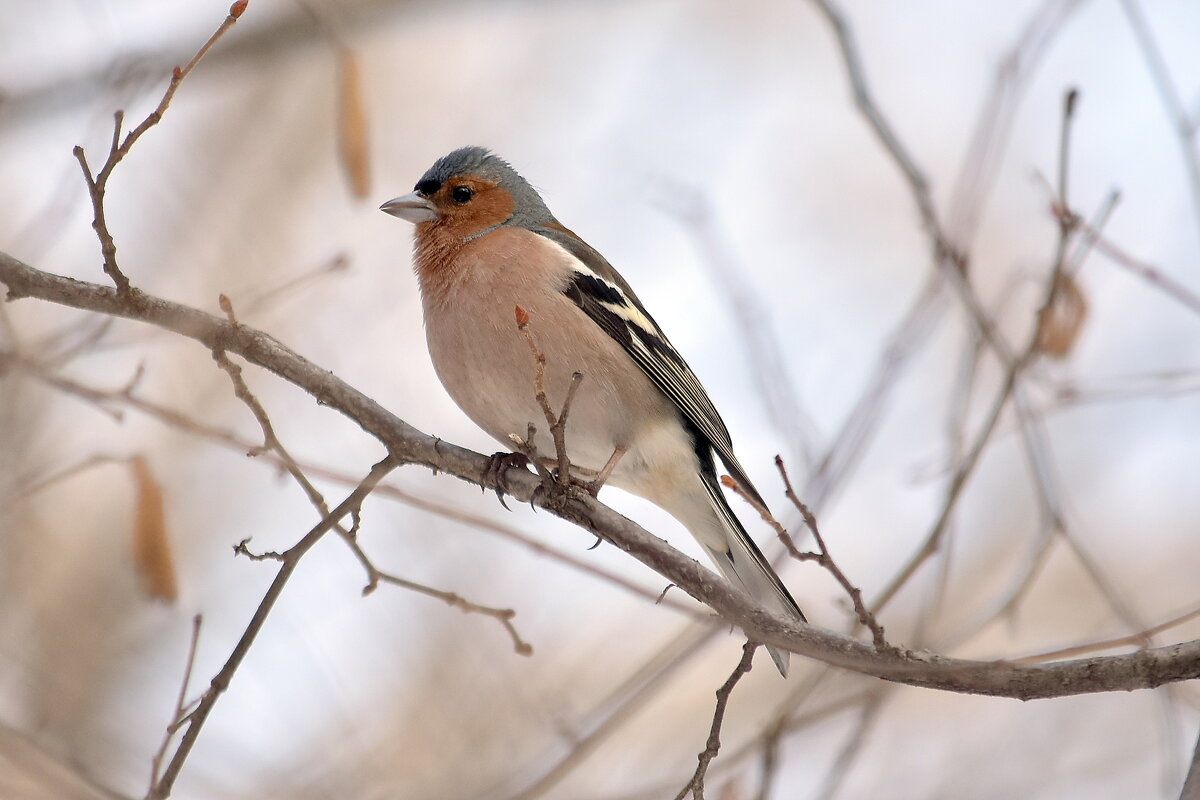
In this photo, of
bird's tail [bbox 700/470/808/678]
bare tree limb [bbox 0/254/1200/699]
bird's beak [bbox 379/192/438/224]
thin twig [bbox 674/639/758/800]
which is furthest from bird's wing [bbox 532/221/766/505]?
thin twig [bbox 674/639/758/800]

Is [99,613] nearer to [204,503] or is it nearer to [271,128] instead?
[204,503]

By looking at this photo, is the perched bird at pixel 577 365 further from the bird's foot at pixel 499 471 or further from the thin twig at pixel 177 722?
the thin twig at pixel 177 722

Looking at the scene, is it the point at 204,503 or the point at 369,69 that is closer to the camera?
the point at 204,503

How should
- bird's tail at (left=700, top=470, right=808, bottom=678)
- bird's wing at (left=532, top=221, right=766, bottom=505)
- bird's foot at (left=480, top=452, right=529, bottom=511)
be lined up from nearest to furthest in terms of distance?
bird's foot at (left=480, top=452, right=529, bottom=511) → bird's tail at (left=700, top=470, right=808, bottom=678) → bird's wing at (left=532, top=221, right=766, bottom=505)

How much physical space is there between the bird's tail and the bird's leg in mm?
504

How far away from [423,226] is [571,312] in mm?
1095

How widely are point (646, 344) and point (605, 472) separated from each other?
36.8 inches

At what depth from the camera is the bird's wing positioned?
518cm

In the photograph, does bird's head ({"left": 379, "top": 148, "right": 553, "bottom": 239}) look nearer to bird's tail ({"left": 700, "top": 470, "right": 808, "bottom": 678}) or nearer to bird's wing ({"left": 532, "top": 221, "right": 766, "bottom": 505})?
bird's wing ({"left": 532, "top": 221, "right": 766, "bottom": 505})

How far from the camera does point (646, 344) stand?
5.30m

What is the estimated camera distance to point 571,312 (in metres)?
4.98

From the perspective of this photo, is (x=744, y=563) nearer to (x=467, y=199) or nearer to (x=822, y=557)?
(x=822, y=557)

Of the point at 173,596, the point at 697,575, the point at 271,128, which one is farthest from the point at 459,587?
the point at 271,128

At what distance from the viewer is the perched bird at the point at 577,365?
473 centimetres
